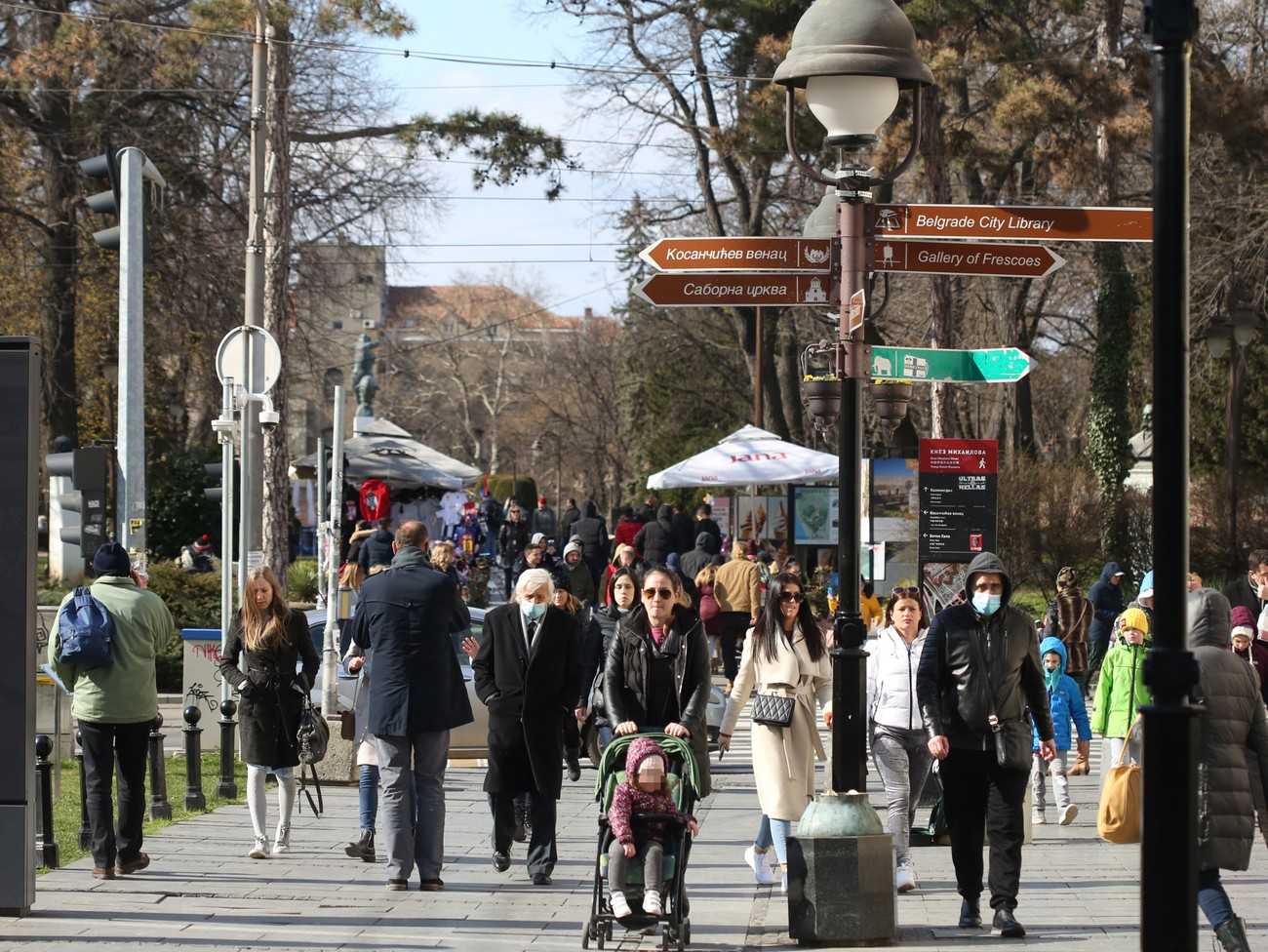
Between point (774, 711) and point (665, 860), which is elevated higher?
point (774, 711)

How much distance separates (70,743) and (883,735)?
8.14 meters

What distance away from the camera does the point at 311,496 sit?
1651 inches

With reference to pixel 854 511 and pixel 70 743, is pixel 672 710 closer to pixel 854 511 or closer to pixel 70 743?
pixel 854 511

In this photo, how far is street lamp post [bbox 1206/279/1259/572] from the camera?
26875 millimetres

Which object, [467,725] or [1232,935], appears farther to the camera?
[467,725]

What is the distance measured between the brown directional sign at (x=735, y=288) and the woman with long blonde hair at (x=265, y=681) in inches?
117

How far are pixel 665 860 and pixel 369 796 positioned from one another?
2.91 metres

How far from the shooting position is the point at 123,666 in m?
8.87

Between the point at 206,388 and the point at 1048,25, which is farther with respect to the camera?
the point at 1048,25

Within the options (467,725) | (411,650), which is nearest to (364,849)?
(411,650)

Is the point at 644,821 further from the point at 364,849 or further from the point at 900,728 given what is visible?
the point at 364,849

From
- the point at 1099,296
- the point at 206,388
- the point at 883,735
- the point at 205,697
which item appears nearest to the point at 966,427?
the point at 1099,296

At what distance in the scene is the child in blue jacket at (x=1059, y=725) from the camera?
11664 millimetres

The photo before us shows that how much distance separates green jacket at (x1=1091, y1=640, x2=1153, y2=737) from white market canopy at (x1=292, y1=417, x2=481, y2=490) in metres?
18.3
